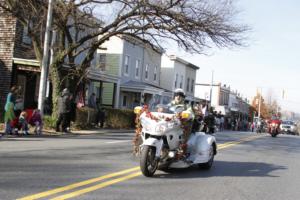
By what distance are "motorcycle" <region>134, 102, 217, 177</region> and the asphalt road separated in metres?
0.27

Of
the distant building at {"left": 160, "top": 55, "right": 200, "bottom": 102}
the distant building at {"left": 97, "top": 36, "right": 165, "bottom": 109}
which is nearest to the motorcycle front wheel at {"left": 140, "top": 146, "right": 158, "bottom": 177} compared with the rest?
the distant building at {"left": 97, "top": 36, "right": 165, "bottom": 109}

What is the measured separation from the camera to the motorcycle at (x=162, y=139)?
9.31 metres

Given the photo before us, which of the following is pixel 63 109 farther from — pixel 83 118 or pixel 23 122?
pixel 83 118

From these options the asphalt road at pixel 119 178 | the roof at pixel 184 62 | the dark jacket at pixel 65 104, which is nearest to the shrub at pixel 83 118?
the dark jacket at pixel 65 104

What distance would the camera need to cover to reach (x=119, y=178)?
9.19 metres

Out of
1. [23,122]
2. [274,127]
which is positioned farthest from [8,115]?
[274,127]

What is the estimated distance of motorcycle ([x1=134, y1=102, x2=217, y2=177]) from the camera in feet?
30.6

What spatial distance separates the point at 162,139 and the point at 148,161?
0.54 m

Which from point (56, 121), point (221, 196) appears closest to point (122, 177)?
point (221, 196)

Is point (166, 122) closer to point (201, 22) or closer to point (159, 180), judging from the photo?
point (159, 180)

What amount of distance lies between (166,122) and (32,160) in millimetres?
3187

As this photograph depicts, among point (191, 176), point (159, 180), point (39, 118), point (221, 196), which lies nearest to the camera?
point (221, 196)

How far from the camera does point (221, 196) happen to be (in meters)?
8.30

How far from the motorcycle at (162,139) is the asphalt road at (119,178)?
10.8 inches
